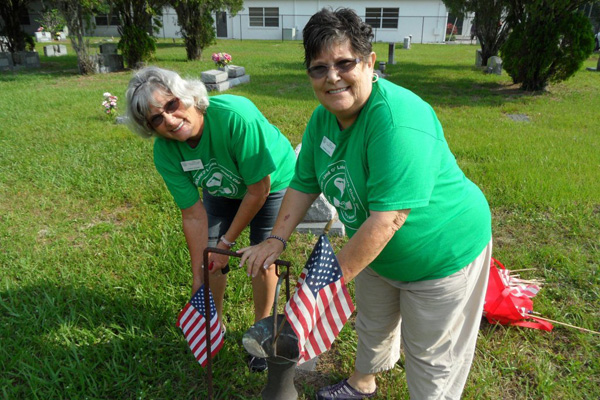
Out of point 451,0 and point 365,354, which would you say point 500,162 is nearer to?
point 365,354

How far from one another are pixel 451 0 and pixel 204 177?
584 inches

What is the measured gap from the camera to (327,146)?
1598 mm

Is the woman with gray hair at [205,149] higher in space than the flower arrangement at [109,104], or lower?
higher

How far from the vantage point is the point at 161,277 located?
3135 mm

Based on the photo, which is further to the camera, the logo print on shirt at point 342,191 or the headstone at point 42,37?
the headstone at point 42,37

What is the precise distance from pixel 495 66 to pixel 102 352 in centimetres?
1365

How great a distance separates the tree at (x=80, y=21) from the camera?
1209 centimetres

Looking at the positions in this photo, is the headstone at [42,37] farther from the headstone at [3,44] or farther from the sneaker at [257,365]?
the sneaker at [257,365]

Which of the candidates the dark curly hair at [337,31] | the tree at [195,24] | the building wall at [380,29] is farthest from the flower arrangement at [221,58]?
the building wall at [380,29]

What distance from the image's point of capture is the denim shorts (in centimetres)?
236

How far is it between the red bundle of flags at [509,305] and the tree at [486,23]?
13066 mm

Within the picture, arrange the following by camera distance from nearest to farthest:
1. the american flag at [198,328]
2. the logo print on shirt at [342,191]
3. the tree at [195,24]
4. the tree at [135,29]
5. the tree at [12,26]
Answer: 1. the logo print on shirt at [342,191]
2. the american flag at [198,328]
3. the tree at [135,29]
4. the tree at [195,24]
5. the tree at [12,26]

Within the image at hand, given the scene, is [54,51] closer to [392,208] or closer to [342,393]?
[342,393]

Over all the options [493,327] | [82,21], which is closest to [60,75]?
[82,21]
